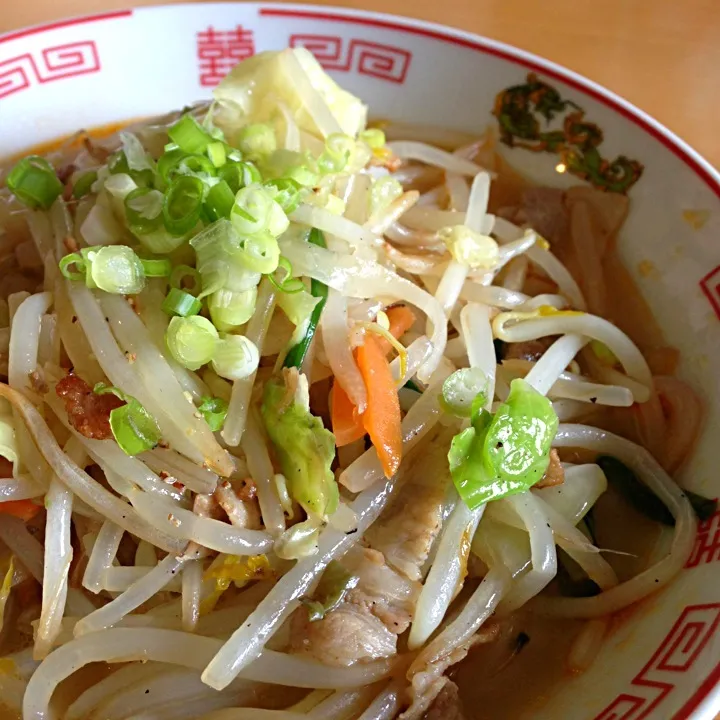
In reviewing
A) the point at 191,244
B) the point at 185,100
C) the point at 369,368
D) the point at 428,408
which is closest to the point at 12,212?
the point at 191,244

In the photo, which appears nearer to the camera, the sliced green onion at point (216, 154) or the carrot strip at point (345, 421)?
the carrot strip at point (345, 421)

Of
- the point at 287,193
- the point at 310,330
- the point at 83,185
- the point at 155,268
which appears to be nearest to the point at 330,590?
the point at 310,330

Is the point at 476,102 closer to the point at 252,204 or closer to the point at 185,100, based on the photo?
the point at 185,100

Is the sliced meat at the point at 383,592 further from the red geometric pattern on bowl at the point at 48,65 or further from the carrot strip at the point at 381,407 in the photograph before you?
the red geometric pattern on bowl at the point at 48,65

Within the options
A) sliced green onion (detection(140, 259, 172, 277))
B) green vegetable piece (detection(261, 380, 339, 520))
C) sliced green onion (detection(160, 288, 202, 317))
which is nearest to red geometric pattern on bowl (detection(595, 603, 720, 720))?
green vegetable piece (detection(261, 380, 339, 520))

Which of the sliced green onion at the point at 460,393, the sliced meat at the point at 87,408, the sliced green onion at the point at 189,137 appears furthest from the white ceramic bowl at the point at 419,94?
the sliced meat at the point at 87,408

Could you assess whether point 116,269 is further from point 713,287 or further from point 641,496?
point 713,287
